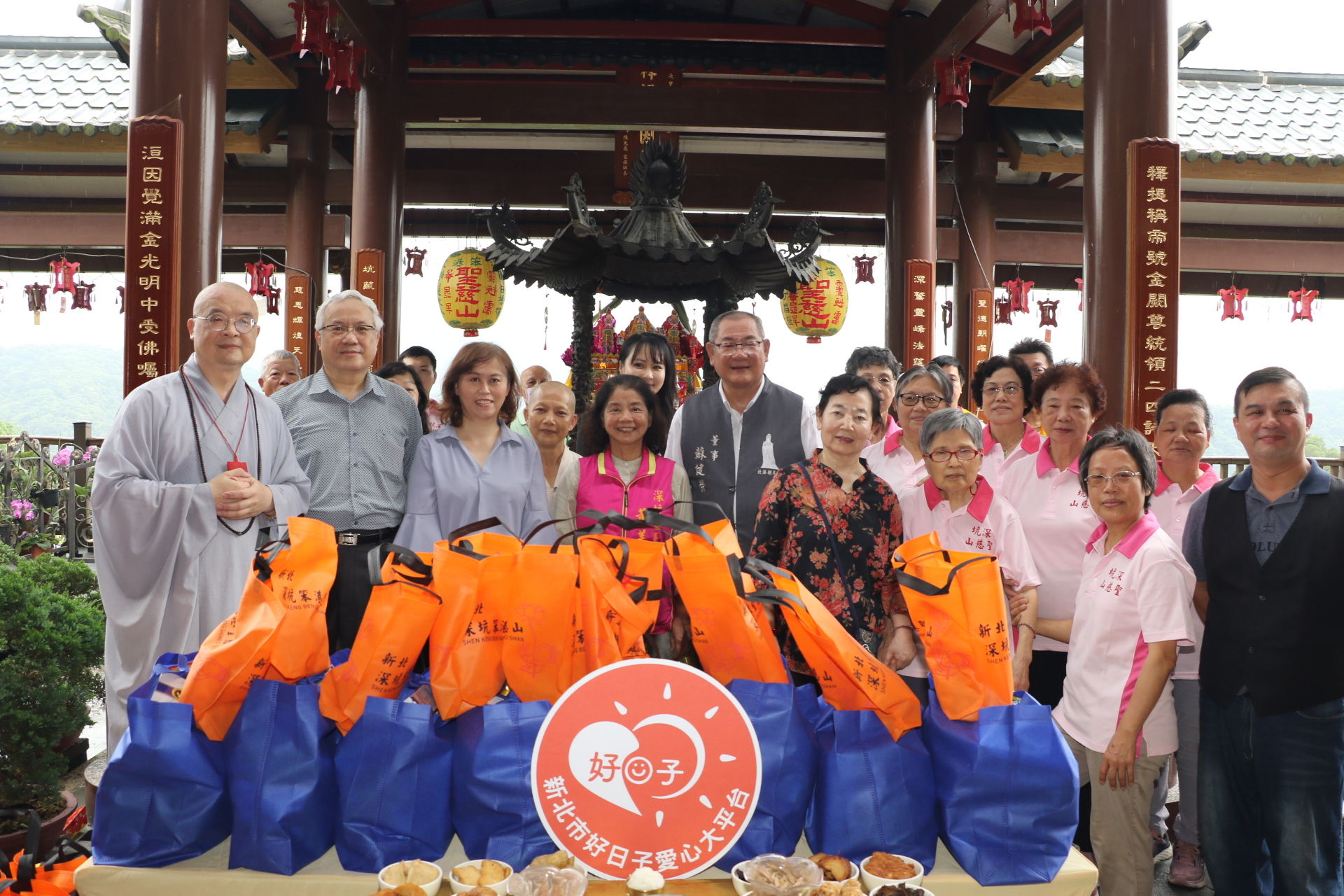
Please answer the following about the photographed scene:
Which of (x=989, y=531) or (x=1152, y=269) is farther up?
(x=1152, y=269)

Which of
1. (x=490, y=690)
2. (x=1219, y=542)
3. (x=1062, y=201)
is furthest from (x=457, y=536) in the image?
(x=1062, y=201)

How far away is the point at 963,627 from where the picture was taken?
1590mm

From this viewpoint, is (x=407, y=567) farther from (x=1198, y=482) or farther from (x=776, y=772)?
(x=1198, y=482)

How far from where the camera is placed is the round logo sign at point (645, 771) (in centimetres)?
147

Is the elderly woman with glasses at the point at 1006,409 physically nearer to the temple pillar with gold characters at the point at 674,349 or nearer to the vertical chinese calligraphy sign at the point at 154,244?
the temple pillar with gold characters at the point at 674,349

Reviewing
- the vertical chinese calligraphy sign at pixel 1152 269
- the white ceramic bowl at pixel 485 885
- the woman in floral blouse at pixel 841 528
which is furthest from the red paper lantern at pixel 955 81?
the white ceramic bowl at pixel 485 885

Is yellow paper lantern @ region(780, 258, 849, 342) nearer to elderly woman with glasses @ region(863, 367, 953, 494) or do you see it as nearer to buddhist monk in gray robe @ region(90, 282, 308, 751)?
elderly woman with glasses @ region(863, 367, 953, 494)

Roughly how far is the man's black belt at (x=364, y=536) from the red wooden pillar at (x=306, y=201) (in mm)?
6916

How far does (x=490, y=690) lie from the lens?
1631 millimetres

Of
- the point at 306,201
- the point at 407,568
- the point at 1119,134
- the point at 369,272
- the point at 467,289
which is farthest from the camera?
the point at 467,289

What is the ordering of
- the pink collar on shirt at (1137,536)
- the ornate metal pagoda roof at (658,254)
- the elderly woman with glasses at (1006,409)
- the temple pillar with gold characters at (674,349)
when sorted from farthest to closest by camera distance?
the temple pillar with gold characters at (674,349) → the ornate metal pagoda roof at (658,254) → the elderly woman with glasses at (1006,409) → the pink collar on shirt at (1137,536)

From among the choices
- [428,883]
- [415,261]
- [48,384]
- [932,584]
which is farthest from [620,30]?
[48,384]

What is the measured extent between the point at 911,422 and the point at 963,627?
1.67 meters

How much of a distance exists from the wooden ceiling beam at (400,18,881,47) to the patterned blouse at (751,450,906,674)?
6.33 meters
